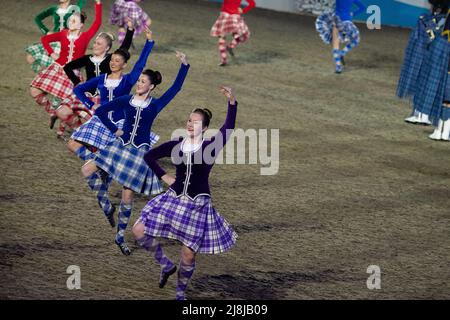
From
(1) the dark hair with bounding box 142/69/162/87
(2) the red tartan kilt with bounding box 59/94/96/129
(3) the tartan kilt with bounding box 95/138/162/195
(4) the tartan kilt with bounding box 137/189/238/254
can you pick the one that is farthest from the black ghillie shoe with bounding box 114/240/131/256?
(2) the red tartan kilt with bounding box 59/94/96/129

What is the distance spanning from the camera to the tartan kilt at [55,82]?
12.1 meters

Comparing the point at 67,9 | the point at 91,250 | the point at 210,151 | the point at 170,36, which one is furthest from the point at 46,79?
the point at 170,36

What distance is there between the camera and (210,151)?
766cm

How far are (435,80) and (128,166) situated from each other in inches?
302

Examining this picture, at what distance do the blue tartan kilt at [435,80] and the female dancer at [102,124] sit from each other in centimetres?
652

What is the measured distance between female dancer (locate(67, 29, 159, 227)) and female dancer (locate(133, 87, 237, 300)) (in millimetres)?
1466

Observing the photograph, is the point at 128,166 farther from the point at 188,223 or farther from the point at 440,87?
the point at 440,87

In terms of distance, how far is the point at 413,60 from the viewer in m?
16.0

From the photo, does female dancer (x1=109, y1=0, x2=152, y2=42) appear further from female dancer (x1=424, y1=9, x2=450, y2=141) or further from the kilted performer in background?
the kilted performer in background

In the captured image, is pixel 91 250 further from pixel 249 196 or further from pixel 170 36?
pixel 170 36

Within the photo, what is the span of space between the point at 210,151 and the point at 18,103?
7.48 metres

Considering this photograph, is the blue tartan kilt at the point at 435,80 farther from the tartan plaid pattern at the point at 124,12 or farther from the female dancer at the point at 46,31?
the tartan plaid pattern at the point at 124,12

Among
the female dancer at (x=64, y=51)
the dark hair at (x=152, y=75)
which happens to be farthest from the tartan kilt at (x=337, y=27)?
the dark hair at (x=152, y=75)

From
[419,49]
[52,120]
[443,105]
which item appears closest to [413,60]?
[419,49]
